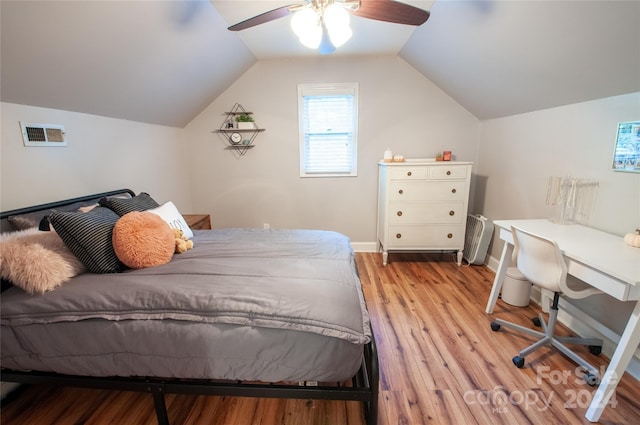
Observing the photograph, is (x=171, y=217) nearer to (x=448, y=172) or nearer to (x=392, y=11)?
(x=392, y=11)

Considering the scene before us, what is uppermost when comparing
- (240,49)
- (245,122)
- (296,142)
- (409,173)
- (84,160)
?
(240,49)

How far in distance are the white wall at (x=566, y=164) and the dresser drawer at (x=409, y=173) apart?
84 cm

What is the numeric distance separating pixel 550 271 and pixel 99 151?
10.9 ft

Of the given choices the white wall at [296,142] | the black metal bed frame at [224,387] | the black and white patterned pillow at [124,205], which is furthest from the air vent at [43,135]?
the white wall at [296,142]

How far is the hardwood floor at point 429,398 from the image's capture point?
139cm

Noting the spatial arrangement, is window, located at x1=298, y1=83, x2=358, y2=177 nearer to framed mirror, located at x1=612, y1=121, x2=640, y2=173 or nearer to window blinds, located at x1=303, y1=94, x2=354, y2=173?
window blinds, located at x1=303, y1=94, x2=354, y2=173

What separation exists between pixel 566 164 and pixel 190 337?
2.83 metres

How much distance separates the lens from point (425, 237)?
3084 mm

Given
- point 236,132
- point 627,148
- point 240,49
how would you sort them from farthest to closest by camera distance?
point 236,132 → point 240,49 → point 627,148

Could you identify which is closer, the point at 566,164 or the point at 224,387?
the point at 224,387

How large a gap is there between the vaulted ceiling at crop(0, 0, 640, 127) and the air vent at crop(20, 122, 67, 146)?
143mm

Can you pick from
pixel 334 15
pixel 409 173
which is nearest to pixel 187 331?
pixel 334 15

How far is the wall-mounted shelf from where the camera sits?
132 inches

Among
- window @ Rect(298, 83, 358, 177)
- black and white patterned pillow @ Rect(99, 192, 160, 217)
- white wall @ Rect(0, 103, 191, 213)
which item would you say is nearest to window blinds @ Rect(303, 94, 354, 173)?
window @ Rect(298, 83, 358, 177)
